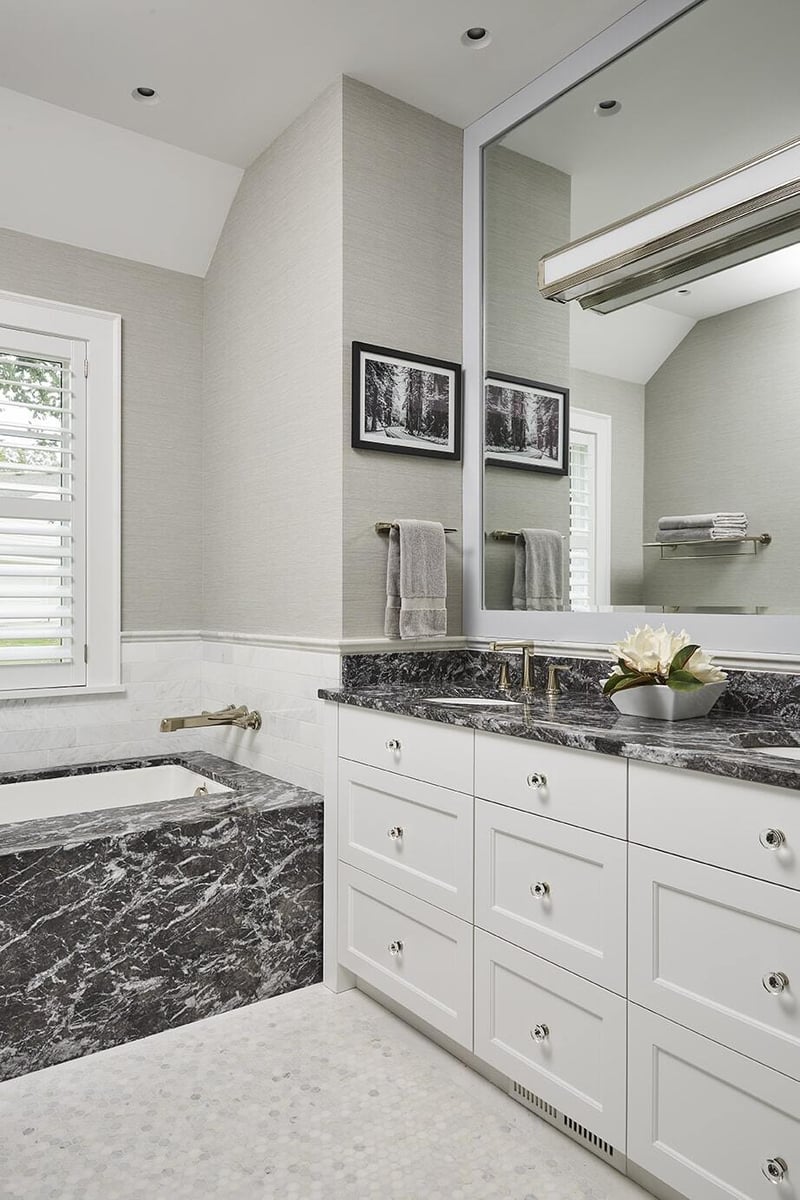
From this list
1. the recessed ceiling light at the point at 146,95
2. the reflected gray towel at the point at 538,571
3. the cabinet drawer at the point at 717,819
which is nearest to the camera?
the cabinet drawer at the point at 717,819

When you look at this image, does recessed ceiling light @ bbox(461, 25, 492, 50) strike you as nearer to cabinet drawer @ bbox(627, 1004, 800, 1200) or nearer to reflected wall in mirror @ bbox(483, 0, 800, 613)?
reflected wall in mirror @ bbox(483, 0, 800, 613)

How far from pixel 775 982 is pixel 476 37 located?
2.51 m

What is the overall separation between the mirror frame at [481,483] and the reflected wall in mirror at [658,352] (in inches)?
1.5

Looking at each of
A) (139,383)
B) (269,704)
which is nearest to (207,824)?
(269,704)

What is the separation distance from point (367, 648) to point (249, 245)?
1627 millimetres

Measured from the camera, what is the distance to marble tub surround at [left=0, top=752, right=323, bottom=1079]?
2109 mm

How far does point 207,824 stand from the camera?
7.84 feet

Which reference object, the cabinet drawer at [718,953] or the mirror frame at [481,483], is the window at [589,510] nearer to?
the mirror frame at [481,483]

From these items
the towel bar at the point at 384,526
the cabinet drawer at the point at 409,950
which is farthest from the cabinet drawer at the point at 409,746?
the towel bar at the point at 384,526

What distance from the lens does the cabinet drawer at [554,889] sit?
5.46 ft

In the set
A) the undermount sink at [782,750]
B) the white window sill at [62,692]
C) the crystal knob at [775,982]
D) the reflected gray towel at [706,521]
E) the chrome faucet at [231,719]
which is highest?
the reflected gray towel at [706,521]

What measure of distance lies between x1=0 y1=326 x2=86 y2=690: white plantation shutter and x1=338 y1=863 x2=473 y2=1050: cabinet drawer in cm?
142

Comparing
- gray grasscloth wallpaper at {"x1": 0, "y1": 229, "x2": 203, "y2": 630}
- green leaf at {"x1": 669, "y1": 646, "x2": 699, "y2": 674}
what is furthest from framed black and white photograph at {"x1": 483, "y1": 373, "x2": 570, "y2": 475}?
gray grasscloth wallpaper at {"x1": 0, "y1": 229, "x2": 203, "y2": 630}

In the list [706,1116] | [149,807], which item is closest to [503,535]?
[149,807]
